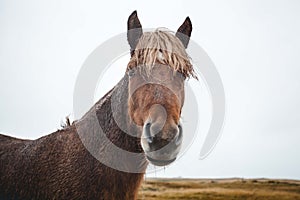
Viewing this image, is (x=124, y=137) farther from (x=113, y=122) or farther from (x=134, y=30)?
(x=134, y=30)

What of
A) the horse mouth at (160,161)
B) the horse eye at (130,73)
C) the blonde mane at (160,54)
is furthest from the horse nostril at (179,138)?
the horse eye at (130,73)

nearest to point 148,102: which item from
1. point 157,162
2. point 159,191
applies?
point 157,162

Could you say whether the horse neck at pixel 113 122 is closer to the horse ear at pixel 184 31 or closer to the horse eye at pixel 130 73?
the horse eye at pixel 130 73

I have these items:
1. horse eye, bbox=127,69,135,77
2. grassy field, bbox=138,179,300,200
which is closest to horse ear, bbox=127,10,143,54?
horse eye, bbox=127,69,135,77

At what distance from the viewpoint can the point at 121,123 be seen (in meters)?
4.68

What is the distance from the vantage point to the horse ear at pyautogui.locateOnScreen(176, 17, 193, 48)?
5.18 m

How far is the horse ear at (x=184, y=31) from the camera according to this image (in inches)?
204

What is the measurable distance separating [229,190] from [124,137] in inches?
1007

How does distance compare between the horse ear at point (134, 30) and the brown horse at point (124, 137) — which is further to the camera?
the horse ear at point (134, 30)

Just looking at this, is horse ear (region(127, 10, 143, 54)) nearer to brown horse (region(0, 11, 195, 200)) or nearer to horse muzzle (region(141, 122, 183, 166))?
brown horse (region(0, 11, 195, 200))

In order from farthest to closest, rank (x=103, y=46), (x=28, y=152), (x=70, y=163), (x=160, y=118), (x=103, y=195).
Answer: (x=103, y=46)
(x=28, y=152)
(x=70, y=163)
(x=103, y=195)
(x=160, y=118)

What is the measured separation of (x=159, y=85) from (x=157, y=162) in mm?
909

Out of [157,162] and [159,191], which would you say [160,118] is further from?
[159,191]

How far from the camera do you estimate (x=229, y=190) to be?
2841 cm
